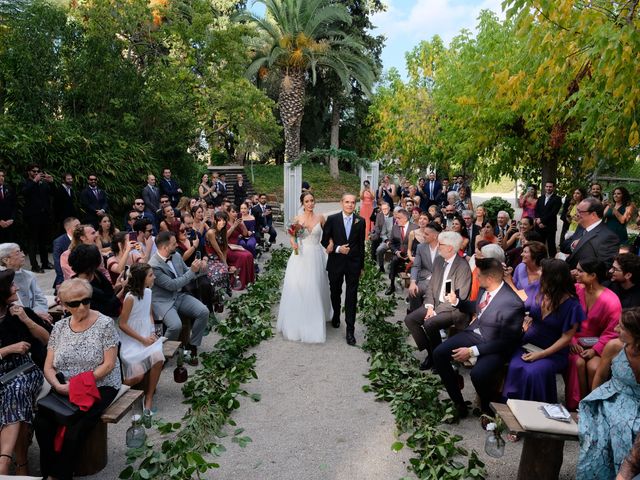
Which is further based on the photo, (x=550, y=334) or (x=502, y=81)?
(x=502, y=81)

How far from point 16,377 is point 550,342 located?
454 cm

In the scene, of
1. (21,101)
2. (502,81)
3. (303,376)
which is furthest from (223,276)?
(21,101)

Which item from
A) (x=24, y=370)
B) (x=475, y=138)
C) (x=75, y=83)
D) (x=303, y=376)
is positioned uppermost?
(x=75, y=83)

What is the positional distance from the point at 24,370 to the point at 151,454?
1.20m

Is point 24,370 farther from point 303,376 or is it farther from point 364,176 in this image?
point 364,176

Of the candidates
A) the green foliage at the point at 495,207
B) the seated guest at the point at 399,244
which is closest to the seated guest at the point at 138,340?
the seated guest at the point at 399,244

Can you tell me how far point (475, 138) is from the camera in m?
14.8

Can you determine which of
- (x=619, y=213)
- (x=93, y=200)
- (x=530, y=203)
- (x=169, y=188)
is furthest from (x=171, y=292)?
(x=530, y=203)

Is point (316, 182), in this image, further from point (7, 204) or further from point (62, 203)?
point (7, 204)

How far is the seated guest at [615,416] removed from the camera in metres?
3.58

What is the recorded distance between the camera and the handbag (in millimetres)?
3848

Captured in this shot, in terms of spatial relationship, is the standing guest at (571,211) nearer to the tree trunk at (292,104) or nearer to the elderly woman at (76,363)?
the elderly woman at (76,363)

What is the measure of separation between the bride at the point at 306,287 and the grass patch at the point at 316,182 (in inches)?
935

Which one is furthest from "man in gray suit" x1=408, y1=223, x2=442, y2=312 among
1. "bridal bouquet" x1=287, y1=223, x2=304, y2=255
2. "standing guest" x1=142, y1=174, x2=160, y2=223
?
"standing guest" x1=142, y1=174, x2=160, y2=223
